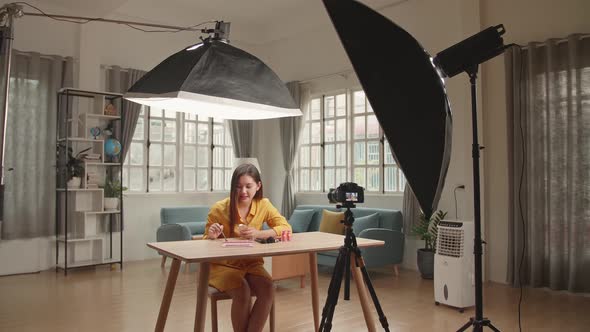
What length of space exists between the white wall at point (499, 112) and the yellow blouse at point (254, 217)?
3089 mm

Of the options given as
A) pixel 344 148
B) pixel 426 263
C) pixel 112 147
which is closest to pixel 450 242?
pixel 426 263

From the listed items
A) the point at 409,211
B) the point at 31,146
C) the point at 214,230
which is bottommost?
the point at 409,211

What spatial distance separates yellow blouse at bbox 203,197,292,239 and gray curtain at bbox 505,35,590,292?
2908 mm

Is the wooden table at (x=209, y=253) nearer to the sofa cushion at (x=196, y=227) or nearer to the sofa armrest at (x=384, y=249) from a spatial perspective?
the sofa armrest at (x=384, y=249)

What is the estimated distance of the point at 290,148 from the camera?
7.30 metres

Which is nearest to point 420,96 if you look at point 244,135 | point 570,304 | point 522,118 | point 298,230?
point 570,304

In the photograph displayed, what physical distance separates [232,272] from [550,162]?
358 centimetres

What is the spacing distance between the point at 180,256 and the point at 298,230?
13.5 ft

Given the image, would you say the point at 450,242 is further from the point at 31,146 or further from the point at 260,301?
the point at 31,146

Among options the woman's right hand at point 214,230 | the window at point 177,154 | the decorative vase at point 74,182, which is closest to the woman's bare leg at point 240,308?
the woman's right hand at point 214,230

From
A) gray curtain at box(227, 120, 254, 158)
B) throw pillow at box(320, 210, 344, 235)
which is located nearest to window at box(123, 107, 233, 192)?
gray curtain at box(227, 120, 254, 158)

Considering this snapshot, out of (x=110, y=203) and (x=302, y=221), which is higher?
(x=110, y=203)

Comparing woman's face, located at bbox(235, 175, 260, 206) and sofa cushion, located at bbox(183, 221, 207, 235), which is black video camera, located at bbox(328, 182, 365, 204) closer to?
woman's face, located at bbox(235, 175, 260, 206)

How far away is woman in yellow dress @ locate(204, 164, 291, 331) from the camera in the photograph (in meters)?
2.53
